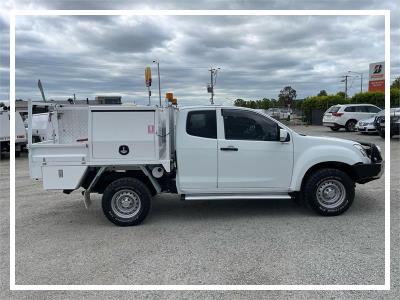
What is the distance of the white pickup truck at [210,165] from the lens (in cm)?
554

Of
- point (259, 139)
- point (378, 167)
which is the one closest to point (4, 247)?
point (259, 139)

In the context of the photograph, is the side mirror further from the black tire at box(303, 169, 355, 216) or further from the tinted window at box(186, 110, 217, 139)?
the tinted window at box(186, 110, 217, 139)

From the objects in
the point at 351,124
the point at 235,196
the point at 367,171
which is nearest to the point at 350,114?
the point at 351,124

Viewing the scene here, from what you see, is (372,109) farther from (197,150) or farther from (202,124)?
(197,150)

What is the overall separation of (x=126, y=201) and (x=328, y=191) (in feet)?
10.3

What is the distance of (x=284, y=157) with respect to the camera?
228 inches

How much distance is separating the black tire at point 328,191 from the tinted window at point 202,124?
1672 mm

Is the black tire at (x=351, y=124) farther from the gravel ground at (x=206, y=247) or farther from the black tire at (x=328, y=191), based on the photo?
the black tire at (x=328, y=191)

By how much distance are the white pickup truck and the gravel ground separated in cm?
42

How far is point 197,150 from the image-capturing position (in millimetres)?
5730

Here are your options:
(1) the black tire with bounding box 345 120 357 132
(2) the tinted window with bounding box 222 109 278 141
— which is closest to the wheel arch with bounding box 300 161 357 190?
(2) the tinted window with bounding box 222 109 278 141

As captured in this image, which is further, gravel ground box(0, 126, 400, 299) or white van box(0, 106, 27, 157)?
white van box(0, 106, 27, 157)

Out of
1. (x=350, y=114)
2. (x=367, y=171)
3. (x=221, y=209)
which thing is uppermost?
(x=350, y=114)

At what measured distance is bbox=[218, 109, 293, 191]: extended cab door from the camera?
18.9 feet
